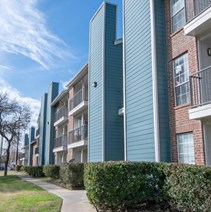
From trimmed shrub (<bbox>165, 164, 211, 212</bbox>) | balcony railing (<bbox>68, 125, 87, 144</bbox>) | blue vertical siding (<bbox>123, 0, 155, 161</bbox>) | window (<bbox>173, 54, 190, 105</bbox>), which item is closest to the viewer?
trimmed shrub (<bbox>165, 164, 211, 212</bbox>)

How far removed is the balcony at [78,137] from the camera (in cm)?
2253

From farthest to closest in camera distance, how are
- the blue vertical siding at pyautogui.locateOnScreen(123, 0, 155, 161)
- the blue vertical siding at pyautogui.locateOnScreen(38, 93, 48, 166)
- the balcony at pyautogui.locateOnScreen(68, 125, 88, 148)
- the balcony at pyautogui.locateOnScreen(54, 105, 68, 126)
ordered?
the blue vertical siding at pyautogui.locateOnScreen(38, 93, 48, 166) → the balcony at pyautogui.locateOnScreen(54, 105, 68, 126) → the balcony at pyautogui.locateOnScreen(68, 125, 88, 148) → the blue vertical siding at pyautogui.locateOnScreen(123, 0, 155, 161)

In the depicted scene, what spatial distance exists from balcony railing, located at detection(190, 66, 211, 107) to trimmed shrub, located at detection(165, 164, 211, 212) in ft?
9.91

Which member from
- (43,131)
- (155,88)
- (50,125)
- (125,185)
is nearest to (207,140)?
(155,88)

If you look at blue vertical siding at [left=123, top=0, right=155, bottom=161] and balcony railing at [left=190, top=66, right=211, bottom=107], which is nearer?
balcony railing at [left=190, top=66, right=211, bottom=107]

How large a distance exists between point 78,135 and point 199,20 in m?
16.1

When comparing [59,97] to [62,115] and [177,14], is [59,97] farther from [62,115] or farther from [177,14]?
[177,14]

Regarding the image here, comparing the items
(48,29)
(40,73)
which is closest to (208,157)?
(48,29)

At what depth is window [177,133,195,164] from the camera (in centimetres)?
1068

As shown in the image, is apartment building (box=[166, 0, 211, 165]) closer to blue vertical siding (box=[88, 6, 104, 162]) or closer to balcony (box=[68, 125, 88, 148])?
blue vertical siding (box=[88, 6, 104, 162])

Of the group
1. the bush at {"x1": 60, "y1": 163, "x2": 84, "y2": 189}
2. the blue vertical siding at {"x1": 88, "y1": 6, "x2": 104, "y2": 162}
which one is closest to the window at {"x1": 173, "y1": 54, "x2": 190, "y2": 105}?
the blue vertical siding at {"x1": 88, "y1": 6, "x2": 104, "y2": 162}

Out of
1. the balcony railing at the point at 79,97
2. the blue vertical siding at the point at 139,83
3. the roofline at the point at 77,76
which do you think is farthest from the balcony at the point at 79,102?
the blue vertical siding at the point at 139,83

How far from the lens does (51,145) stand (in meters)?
35.6

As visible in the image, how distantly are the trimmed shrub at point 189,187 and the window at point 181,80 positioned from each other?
3677 mm
